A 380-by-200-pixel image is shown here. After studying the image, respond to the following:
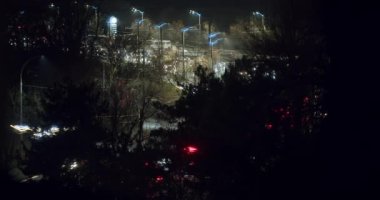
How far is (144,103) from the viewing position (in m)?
25.0

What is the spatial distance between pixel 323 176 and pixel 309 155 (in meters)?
0.60

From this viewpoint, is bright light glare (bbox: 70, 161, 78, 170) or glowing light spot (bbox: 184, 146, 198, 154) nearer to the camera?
Result: glowing light spot (bbox: 184, 146, 198, 154)

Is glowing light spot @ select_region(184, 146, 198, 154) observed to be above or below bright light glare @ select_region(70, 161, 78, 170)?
above

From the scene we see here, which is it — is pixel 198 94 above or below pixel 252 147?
above

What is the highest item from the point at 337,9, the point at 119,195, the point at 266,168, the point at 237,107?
the point at 337,9

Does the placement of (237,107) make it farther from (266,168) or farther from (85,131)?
(85,131)

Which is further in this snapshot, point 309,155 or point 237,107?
point 237,107

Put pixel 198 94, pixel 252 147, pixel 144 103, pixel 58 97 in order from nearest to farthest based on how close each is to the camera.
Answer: pixel 252 147, pixel 198 94, pixel 58 97, pixel 144 103

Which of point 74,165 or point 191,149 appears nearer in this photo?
point 191,149

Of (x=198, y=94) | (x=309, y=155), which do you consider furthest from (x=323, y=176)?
(x=198, y=94)

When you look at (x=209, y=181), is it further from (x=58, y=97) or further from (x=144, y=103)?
(x=144, y=103)

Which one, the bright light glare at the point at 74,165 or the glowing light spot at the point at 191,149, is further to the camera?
the bright light glare at the point at 74,165

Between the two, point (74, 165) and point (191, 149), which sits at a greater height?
point (191, 149)

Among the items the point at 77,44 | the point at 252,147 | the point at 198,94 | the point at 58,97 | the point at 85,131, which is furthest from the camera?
the point at 77,44
